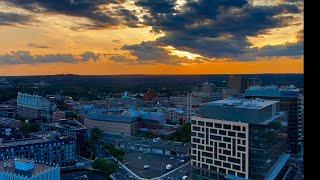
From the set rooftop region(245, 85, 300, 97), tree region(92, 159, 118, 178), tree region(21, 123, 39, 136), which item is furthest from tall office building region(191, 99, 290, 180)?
tree region(21, 123, 39, 136)

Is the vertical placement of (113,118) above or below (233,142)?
below

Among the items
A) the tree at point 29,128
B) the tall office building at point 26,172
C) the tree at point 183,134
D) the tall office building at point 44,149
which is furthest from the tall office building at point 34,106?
the tall office building at point 26,172

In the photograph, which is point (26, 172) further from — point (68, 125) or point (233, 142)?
point (68, 125)

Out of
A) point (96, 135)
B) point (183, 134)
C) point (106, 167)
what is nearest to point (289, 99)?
point (183, 134)

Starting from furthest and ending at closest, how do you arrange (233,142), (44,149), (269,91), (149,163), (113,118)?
1. (113,118)
2. (269,91)
3. (44,149)
4. (149,163)
5. (233,142)

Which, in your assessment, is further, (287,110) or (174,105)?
(174,105)
